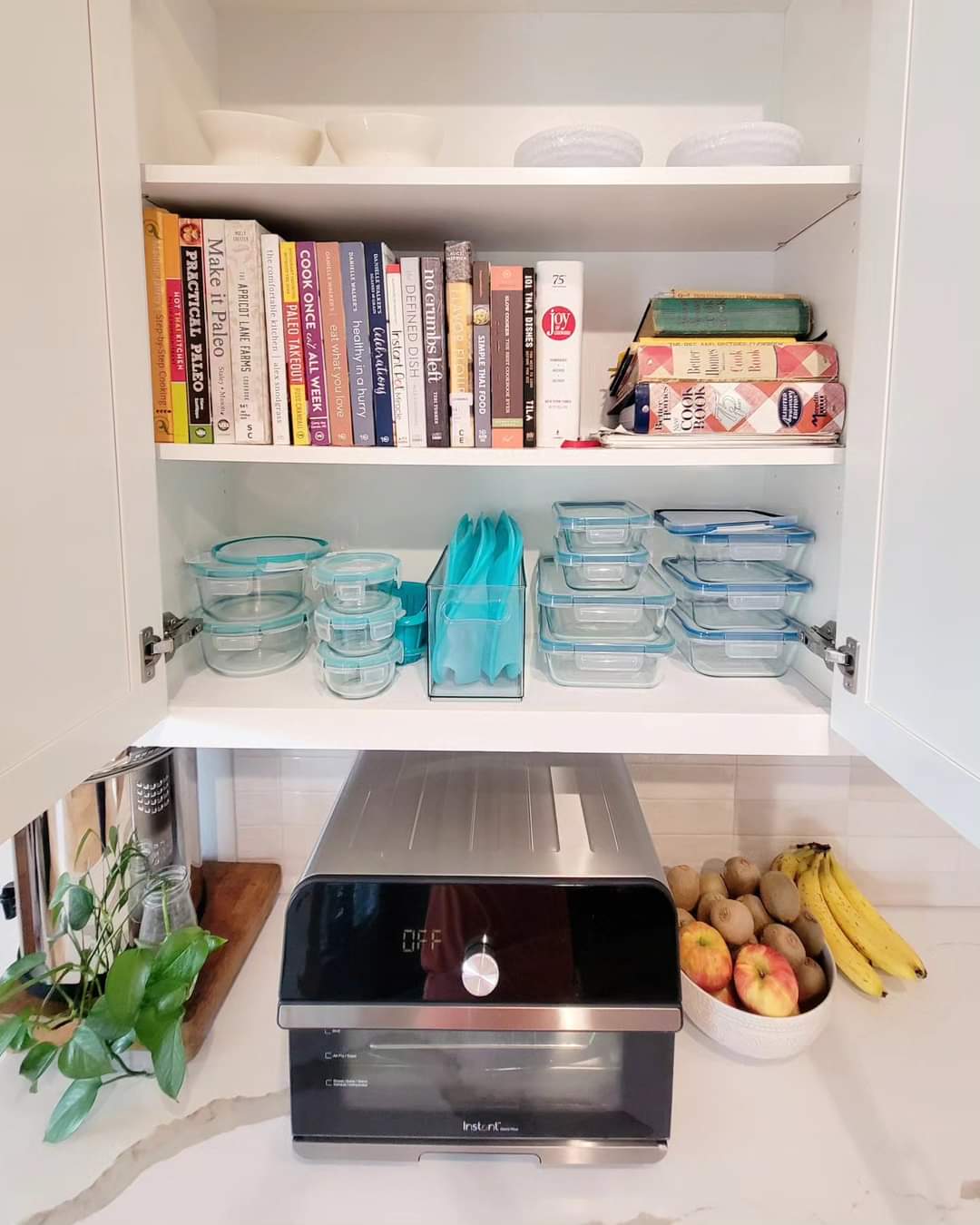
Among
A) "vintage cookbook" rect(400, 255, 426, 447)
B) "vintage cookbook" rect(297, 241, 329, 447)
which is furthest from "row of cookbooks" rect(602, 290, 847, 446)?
"vintage cookbook" rect(297, 241, 329, 447)

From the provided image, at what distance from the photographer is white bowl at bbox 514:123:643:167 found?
2.74 ft

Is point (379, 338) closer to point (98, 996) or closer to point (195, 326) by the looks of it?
point (195, 326)

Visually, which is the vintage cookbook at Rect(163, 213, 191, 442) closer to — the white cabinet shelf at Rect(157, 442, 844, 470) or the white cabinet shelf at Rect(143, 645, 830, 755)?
the white cabinet shelf at Rect(157, 442, 844, 470)

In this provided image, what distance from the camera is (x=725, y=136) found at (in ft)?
2.73

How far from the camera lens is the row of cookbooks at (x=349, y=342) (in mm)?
854

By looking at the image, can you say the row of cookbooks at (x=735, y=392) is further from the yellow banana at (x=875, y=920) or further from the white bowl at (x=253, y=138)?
the yellow banana at (x=875, y=920)

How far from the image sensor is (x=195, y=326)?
86 cm

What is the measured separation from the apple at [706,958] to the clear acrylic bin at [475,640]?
42cm

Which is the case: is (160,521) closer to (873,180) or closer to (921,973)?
(873,180)

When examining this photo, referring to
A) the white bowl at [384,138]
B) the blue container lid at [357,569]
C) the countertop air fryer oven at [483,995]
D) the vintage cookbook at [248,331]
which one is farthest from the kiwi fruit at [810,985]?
the white bowl at [384,138]

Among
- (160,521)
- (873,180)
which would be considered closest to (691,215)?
(873,180)

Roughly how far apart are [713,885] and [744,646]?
0.39m

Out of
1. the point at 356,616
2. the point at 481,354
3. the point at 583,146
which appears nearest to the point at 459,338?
the point at 481,354

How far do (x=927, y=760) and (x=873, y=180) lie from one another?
56 centimetres
